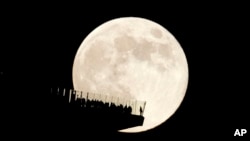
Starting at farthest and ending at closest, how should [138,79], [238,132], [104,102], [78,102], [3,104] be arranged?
[238,132]
[138,79]
[104,102]
[78,102]
[3,104]

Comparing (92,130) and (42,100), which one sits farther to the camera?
(92,130)

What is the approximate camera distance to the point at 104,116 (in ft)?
45.9

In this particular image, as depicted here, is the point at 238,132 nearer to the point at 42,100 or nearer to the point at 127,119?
the point at 127,119

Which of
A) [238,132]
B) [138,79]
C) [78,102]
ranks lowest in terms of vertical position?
[238,132]

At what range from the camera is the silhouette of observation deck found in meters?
13.1

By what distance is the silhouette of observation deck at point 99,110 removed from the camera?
13070 mm

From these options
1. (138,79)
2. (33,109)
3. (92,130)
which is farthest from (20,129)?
(138,79)

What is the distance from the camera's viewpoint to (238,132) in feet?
76.3

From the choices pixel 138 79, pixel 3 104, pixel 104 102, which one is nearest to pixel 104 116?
pixel 104 102

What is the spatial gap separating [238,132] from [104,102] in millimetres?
11805

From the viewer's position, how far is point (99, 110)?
13820 mm

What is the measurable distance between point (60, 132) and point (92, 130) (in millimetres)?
1298

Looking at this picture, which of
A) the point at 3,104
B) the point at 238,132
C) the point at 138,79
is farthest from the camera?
the point at 238,132

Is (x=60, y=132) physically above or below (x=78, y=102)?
below
